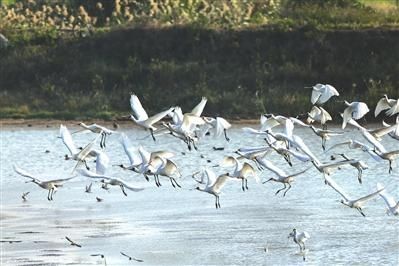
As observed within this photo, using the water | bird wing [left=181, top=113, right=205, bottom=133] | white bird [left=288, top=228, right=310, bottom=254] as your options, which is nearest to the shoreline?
the water

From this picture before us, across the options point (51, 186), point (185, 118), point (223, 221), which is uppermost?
point (185, 118)

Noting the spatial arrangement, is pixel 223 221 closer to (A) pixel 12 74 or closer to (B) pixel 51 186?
(B) pixel 51 186

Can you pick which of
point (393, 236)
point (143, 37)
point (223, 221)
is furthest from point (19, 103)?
point (393, 236)

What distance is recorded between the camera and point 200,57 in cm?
3164

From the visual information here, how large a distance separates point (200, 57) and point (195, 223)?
14.0 m

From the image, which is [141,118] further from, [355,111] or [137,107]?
[355,111]

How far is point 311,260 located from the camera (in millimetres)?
15547

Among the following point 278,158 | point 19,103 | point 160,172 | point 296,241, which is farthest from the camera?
point 19,103

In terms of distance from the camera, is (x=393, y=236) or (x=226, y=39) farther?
(x=226, y=39)

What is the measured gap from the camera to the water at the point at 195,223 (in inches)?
631

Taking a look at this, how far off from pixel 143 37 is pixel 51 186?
56.2 ft

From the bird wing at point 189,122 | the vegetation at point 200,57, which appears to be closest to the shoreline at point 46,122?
Result: the vegetation at point 200,57

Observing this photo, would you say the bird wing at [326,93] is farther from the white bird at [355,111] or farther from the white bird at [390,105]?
the white bird at [390,105]

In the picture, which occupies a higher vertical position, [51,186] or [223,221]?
[51,186]
